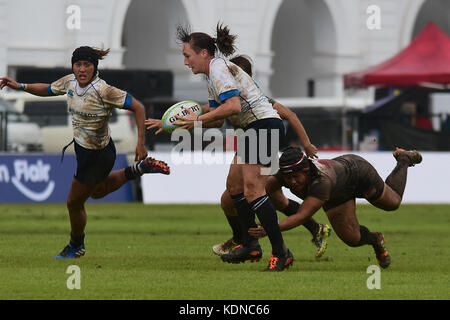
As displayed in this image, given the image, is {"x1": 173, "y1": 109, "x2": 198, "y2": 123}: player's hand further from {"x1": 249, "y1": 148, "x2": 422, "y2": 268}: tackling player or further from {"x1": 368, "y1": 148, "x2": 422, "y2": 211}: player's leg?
{"x1": 368, "y1": 148, "x2": 422, "y2": 211}: player's leg

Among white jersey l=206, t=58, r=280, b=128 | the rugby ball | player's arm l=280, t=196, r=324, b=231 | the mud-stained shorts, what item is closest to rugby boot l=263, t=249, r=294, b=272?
player's arm l=280, t=196, r=324, b=231

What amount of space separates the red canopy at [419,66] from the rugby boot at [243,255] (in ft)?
57.2

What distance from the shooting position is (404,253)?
44.4 ft

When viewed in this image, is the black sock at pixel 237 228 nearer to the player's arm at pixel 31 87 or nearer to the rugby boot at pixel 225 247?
the rugby boot at pixel 225 247

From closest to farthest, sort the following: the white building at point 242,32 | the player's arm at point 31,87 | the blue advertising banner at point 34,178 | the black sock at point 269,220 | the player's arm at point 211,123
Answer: the player's arm at point 211,123, the black sock at point 269,220, the player's arm at point 31,87, the blue advertising banner at point 34,178, the white building at point 242,32

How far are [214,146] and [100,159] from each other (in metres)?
13.4

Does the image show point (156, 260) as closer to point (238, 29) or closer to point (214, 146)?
point (214, 146)

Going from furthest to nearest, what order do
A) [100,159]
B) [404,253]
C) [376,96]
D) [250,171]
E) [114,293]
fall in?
[376,96] < [404,253] < [100,159] < [250,171] < [114,293]

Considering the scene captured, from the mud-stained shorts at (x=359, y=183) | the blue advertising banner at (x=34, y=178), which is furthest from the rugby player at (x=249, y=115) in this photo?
the blue advertising banner at (x=34, y=178)

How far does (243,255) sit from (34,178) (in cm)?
1281

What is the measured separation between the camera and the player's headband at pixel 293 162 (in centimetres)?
1093

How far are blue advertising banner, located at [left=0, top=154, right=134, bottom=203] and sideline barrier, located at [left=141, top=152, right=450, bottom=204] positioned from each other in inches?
39.4

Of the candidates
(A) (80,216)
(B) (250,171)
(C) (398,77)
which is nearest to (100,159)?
(A) (80,216)

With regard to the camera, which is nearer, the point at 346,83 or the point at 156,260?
the point at 156,260
